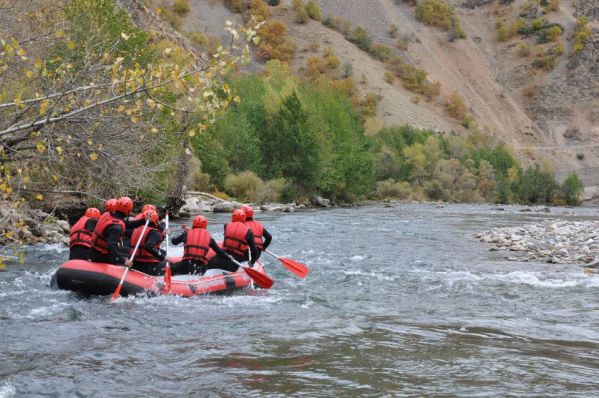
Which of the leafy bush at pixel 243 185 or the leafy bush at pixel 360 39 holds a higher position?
the leafy bush at pixel 360 39

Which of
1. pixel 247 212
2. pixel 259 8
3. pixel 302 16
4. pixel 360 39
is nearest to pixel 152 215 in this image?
pixel 247 212

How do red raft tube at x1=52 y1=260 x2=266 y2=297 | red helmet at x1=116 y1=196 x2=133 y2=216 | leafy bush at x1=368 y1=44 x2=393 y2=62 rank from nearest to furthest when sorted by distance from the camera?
1. red raft tube at x1=52 y1=260 x2=266 y2=297
2. red helmet at x1=116 y1=196 x2=133 y2=216
3. leafy bush at x1=368 y1=44 x2=393 y2=62

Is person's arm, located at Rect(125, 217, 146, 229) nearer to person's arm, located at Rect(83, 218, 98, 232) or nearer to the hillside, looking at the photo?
person's arm, located at Rect(83, 218, 98, 232)

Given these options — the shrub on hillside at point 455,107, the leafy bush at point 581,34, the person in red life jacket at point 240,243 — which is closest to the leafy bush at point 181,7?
the shrub on hillside at point 455,107

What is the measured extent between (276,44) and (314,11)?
1545 centimetres

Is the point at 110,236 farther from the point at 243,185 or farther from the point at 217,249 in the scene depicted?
the point at 243,185

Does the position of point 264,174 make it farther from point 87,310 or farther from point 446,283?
point 87,310

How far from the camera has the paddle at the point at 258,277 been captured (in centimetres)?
1394

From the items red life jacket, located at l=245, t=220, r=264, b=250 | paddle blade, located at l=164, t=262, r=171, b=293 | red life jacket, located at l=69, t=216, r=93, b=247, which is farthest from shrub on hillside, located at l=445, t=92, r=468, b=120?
paddle blade, located at l=164, t=262, r=171, b=293

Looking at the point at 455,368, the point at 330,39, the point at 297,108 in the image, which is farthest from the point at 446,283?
the point at 330,39

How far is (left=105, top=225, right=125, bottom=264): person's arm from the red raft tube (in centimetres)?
21

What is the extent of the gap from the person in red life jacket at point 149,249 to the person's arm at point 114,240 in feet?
2.37

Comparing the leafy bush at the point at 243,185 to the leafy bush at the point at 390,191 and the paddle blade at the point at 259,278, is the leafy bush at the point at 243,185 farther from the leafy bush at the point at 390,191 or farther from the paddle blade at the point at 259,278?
the paddle blade at the point at 259,278

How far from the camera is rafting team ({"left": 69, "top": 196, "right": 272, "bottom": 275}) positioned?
12.8 metres
